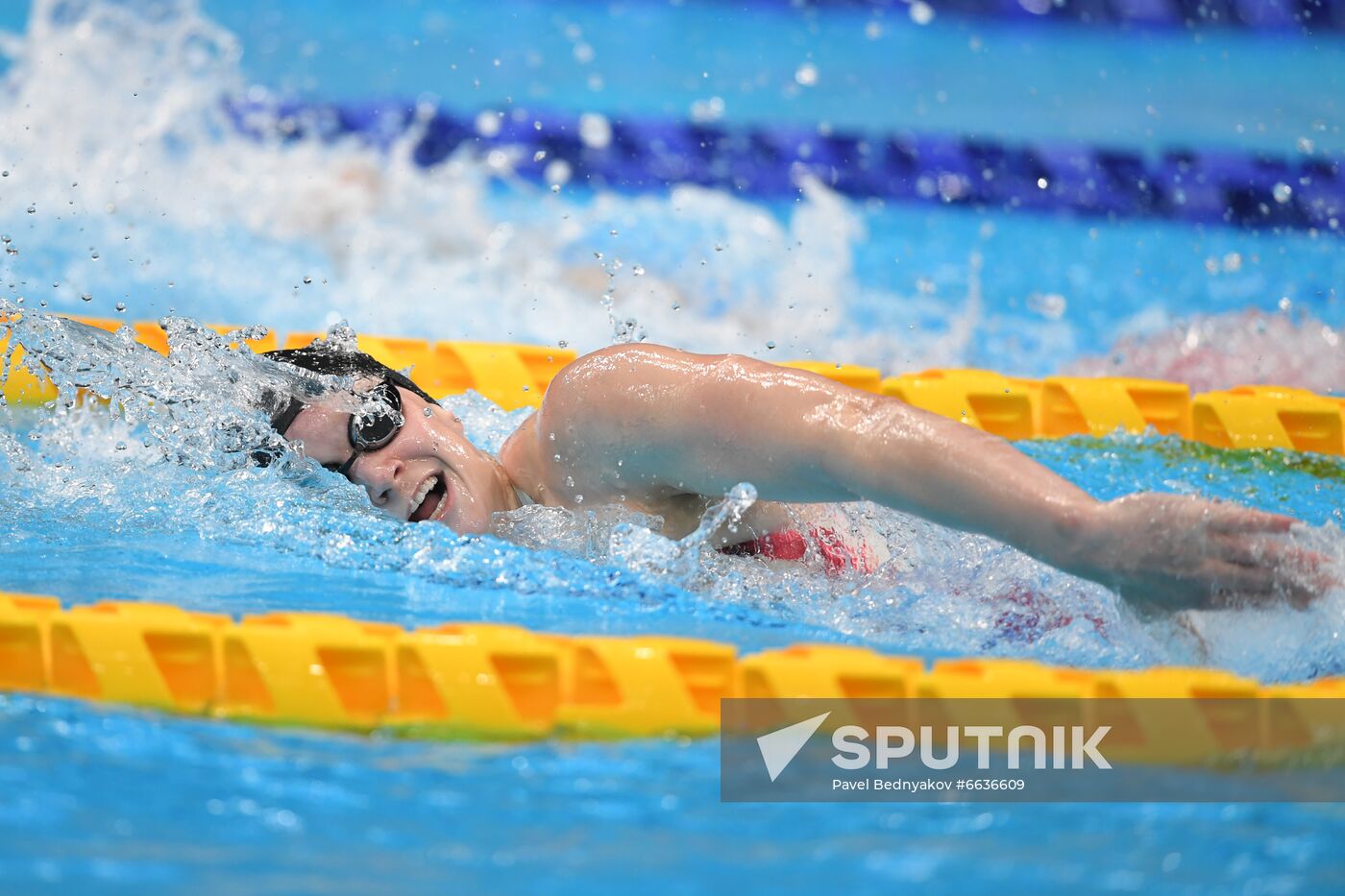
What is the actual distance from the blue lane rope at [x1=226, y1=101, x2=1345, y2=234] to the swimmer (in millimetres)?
3867

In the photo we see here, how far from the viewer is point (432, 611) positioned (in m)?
2.25

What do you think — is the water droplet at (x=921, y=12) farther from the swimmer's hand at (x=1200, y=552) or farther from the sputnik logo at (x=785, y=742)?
the sputnik logo at (x=785, y=742)

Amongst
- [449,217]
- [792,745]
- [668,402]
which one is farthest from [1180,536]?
[449,217]

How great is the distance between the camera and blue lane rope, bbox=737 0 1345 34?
6.56 m

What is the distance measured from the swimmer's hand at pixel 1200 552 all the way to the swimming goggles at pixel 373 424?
1.18 meters

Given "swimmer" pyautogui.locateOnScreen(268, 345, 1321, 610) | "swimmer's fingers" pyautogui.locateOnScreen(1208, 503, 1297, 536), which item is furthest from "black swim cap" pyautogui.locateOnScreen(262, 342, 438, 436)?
"swimmer's fingers" pyautogui.locateOnScreen(1208, 503, 1297, 536)

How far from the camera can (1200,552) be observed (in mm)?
1734

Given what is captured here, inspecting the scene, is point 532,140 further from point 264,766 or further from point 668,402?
point 264,766

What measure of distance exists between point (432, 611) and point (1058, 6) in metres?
5.66

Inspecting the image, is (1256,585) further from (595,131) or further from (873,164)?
(595,131)

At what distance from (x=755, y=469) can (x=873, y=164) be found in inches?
177

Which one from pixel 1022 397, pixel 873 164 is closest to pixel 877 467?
pixel 1022 397

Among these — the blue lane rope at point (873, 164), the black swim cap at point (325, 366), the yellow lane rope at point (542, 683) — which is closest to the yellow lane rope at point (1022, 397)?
the black swim cap at point (325, 366)

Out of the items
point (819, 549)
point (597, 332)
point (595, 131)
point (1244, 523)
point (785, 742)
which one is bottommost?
point (785, 742)
